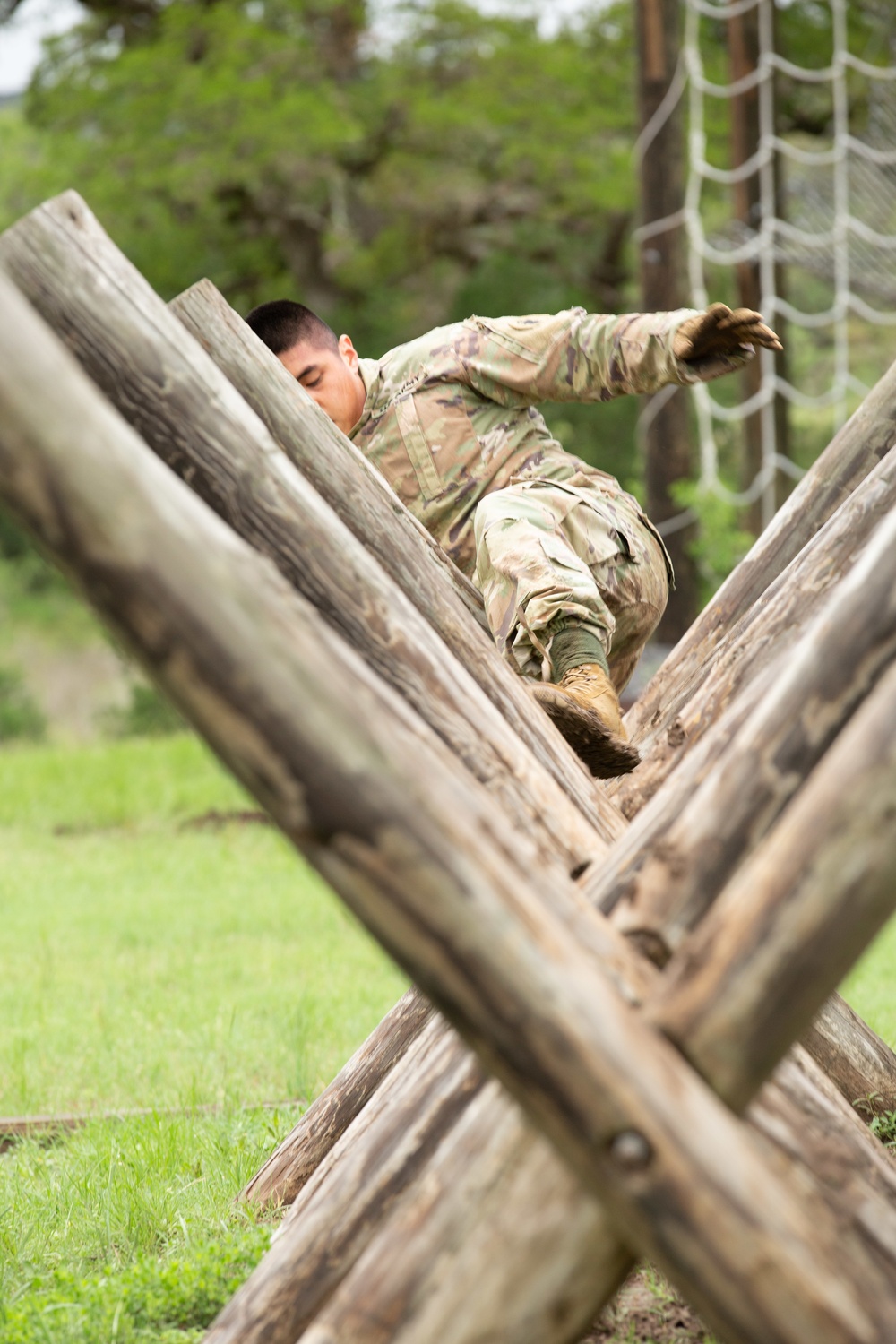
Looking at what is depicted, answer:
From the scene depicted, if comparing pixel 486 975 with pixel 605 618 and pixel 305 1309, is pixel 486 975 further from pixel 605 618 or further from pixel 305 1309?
pixel 605 618

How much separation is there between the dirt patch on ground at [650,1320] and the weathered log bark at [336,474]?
0.96 m

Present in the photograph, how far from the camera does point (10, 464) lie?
157 cm

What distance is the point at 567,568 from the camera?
3.02 m

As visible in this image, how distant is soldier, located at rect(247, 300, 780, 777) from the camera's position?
9.73ft

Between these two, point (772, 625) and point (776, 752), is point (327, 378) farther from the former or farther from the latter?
point (776, 752)

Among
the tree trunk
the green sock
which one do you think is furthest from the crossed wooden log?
the tree trunk

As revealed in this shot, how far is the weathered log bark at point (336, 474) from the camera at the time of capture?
7.71 feet

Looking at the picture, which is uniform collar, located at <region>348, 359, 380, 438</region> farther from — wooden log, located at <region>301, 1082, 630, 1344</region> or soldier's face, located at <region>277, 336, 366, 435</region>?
wooden log, located at <region>301, 1082, 630, 1344</region>

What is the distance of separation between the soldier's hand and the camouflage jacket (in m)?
0.40

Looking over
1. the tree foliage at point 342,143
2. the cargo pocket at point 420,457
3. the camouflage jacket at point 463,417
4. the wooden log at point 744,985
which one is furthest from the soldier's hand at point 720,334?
the tree foliage at point 342,143

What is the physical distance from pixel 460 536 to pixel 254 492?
1.56m

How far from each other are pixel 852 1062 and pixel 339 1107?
117 cm

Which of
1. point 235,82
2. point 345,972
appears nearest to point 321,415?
point 345,972

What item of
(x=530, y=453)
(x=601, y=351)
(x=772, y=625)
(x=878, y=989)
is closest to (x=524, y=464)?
(x=530, y=453)
